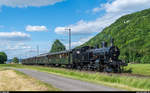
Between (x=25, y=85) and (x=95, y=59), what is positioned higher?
(x=95, y=59)

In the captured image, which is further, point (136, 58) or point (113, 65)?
point (136, 58)

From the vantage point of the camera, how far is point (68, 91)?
1448cm

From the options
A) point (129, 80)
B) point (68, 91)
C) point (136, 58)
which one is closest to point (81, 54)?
point (129, 80)

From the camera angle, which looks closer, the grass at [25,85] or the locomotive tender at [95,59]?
the grass at [25,85]

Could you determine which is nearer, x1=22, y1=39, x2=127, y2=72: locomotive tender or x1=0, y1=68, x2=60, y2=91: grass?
x1=0, y1=68, x2=60, y2=91: grass

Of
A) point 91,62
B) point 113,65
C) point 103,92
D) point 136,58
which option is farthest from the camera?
point 136,58

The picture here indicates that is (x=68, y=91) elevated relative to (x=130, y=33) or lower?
lower

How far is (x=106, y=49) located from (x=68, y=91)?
16195mm

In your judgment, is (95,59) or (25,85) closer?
(25,85)

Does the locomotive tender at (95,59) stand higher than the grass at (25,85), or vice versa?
the locomotive tender at (95,59)

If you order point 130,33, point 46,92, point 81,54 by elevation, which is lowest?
point 46,92

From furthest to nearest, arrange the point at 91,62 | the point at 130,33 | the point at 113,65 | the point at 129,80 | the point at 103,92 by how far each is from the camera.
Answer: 1. the point at 130,33
2. the point at 91,62
3. the point at 113,65
4. the point at 129,80
5. the point at 103,92

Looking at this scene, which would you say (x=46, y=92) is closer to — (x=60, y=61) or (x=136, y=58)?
(x=60, y=61)

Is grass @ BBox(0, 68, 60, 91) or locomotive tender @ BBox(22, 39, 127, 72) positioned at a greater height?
locomotive tender @ BBox(22, 39, 127, 72)
